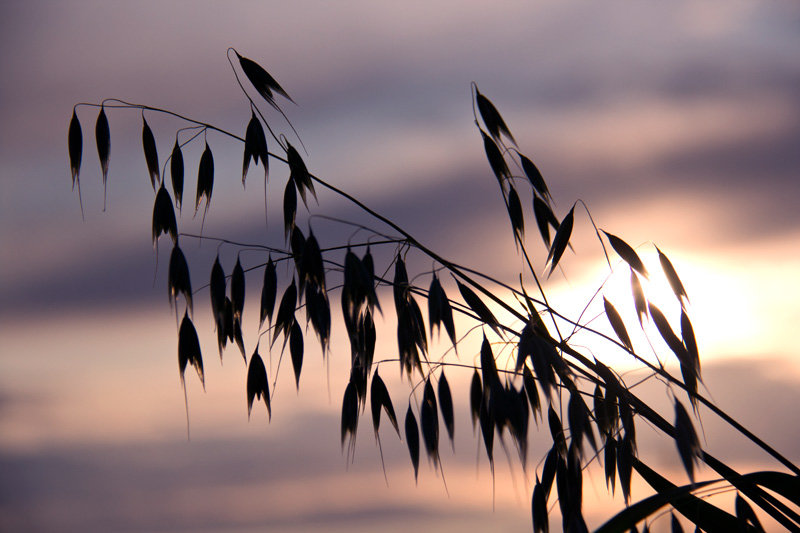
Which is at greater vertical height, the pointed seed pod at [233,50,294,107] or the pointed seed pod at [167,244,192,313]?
the pointed seed pod at [233,50,294,107]

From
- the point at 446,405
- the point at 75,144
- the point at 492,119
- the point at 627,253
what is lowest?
the point at 446,405

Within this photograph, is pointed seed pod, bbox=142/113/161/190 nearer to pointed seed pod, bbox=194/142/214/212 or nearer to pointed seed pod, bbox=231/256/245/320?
pointed seed pod, bbox=194/142/214/212

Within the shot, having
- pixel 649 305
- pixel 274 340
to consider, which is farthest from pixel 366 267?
pixel 649 305

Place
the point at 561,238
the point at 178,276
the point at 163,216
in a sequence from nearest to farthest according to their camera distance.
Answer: the point at 561,238
the point at 178,276
the point at 163,216

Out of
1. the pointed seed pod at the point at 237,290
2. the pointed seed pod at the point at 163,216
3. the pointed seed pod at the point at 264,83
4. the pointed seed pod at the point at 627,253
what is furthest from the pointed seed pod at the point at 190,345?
the pointed seed pod at the point at 627,253

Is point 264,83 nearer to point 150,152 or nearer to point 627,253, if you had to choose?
point 150,152

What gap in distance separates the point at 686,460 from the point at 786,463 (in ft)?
1.60

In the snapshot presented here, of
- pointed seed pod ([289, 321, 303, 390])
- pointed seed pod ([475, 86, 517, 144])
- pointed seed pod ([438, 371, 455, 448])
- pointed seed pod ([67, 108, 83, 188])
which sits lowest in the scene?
pointed seed pod ([438, 371, 455, 448])

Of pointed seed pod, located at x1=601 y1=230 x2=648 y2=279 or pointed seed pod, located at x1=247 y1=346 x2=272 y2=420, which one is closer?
pointed seed pod, located at x1=601 y1=230 x2=648 y2=279

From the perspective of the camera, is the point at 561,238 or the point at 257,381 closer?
the point at 561,238

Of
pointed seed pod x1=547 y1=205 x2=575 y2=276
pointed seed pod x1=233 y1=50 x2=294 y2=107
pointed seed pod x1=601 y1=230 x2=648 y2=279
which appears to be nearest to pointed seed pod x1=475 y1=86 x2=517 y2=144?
pointed seed pod x1=547 y1=205 x2=575 y2=276

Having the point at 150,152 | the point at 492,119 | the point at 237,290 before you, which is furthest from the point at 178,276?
the point at 492,119

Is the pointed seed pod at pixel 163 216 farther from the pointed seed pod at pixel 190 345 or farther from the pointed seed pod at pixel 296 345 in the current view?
the pointed seed pod at pixel 296 345

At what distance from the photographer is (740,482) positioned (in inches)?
68.9
